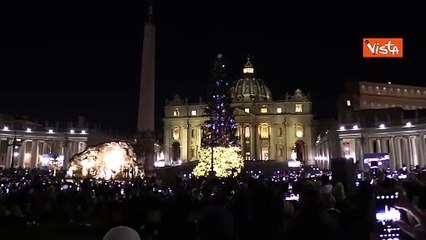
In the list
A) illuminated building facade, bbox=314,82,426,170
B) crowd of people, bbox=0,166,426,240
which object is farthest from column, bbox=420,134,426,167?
crowd of people, bbox=0,166,426,240

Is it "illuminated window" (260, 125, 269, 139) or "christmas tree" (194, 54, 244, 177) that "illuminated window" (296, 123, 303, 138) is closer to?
"illuminated window" (260, 125, 269, 139)

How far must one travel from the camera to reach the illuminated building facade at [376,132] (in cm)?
6316

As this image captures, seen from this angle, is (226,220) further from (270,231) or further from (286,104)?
(286,104)

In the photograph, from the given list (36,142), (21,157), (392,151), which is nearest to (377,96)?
(392,151)

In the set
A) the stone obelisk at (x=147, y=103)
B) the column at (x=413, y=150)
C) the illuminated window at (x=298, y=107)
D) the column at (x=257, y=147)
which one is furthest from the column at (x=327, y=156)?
the stone obelisk at (x=147, y=103)

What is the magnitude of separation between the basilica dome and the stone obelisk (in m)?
80.5

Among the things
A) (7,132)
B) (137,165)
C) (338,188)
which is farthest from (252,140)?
(338,188)

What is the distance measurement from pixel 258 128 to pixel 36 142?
60.6 meters

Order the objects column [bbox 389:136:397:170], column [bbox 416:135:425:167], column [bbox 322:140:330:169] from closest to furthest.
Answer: column [bbox 416:135:425:167] → column [bbox 389:136:397:170] → column [bbox 322:140:330:169]

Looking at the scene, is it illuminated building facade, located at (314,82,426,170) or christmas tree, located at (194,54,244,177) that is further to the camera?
illuminated building facade, located at (314,82,426,170)

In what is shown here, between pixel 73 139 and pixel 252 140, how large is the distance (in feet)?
164

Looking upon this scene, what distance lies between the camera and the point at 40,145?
83.2m

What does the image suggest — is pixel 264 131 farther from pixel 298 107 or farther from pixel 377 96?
pixel 377 96

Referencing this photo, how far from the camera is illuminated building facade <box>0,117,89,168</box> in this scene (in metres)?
75.6
